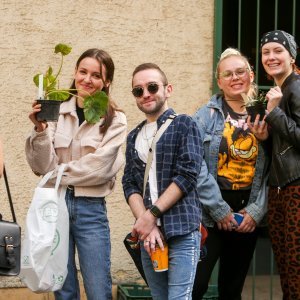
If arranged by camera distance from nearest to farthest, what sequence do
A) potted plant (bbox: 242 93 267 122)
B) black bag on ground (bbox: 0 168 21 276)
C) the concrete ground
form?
black bag on ground (bbox: 0 168 21 276) < potted plant (bbox: 242 93 267 122) < the concrete ground

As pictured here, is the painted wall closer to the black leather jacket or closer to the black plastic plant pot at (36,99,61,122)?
the black leather jacket

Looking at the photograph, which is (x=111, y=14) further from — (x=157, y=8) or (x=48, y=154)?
(x=48, y=154)

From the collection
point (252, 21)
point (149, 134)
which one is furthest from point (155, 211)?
point (252, 21)

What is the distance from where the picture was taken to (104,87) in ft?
15.6

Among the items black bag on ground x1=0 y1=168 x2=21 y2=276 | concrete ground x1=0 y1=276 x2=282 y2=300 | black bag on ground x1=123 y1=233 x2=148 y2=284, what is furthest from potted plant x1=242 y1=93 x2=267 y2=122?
concrete ground x1=0 y1=276 x2=282 y2=300

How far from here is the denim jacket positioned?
A: 4.82 metres

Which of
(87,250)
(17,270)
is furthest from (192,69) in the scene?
(17,270)

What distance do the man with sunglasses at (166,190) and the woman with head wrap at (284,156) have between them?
26.2 inches

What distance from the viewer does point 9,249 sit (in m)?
3.91

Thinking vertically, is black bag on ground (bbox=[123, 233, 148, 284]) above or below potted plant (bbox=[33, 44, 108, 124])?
below

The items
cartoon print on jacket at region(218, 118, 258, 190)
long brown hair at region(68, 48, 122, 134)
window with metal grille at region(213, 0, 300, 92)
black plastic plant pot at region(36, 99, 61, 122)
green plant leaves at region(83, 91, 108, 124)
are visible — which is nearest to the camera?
black plastic plant pot at region(36, 99, 61, 122)

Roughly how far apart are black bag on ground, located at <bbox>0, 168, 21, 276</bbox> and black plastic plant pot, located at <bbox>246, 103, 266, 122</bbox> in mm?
1733

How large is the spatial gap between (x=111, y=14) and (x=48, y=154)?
6.92 ft

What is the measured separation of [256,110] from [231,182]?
0.51 meters
